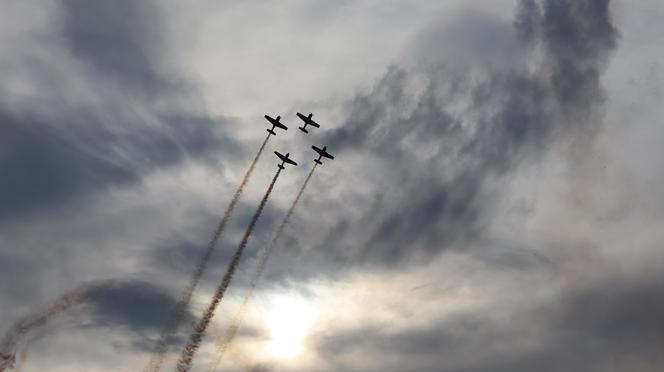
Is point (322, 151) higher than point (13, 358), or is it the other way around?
point (322, 151)

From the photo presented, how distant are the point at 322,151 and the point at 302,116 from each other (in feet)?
40.9

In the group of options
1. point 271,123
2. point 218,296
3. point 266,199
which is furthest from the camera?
point 271,123

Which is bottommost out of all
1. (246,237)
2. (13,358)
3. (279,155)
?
(13,358)

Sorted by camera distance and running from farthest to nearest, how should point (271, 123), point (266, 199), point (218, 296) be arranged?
point (271, 123), point (266, 199), point (218, 296)

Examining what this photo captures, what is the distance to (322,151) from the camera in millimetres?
179375

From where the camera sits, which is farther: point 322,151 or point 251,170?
point 322,151

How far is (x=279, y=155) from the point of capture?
175750mm

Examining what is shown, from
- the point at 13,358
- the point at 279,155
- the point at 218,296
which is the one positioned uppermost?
the point at 279,155

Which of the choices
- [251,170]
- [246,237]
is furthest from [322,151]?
[246,237]

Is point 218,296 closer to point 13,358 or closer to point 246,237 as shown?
point 246,237

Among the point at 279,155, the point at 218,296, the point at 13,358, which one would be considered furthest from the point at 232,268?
the point at 13,358

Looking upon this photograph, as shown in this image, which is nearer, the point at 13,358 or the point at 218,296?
the point at 218,296

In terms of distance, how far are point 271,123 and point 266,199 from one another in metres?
24.5

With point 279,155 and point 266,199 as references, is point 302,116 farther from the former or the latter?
point 266,199
